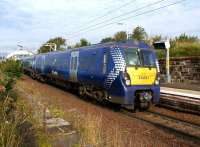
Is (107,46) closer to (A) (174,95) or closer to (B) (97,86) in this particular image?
(B) (97,86)

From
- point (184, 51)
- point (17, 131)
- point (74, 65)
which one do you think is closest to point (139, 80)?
point (74, 65)

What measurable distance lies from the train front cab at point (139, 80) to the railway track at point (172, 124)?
0.49 metres

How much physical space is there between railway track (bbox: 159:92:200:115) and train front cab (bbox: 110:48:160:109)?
104 centimetres

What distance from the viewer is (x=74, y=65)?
712 inches

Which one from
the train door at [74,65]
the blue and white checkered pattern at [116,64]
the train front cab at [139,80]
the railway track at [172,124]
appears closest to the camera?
the railway track at [172,124]

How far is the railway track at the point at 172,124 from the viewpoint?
30.3ft

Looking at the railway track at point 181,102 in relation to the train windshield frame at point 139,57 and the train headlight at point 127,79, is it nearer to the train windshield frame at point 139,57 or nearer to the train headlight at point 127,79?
the train windshield frame at point 139,57

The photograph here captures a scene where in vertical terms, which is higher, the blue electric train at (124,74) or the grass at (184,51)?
the grass at (184,51)

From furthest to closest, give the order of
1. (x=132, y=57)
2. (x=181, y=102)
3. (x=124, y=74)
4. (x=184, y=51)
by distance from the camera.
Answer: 1. (x=184, y=51)
2. (x=181, y=102)
3. (x=132, y=57)
4. (x=124, y=74)

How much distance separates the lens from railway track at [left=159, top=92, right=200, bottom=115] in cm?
1279

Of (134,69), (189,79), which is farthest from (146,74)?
(189,79)

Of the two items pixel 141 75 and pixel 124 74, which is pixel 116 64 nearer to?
pixel 124 74

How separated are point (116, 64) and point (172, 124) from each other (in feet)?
9.93

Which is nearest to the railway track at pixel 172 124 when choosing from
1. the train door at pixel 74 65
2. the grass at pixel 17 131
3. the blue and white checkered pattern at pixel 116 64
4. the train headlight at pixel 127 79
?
the train headlight at pixel 127 79
